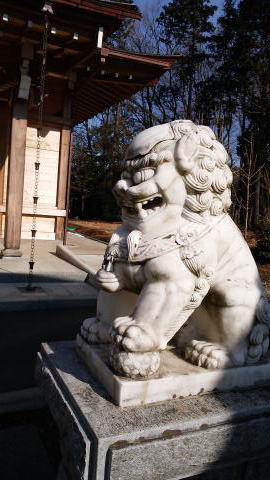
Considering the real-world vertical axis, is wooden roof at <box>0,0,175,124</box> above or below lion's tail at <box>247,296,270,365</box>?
above

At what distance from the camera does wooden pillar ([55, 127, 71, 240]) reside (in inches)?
364

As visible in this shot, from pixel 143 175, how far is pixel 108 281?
49cm

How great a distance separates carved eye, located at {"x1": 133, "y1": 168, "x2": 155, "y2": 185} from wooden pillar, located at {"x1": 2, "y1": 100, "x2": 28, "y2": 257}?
575 centimetres

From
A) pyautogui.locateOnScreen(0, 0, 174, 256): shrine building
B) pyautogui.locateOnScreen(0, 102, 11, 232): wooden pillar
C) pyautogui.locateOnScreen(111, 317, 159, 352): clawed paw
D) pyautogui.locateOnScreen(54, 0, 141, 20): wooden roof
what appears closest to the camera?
pyautogui.locateOnScreen(111, 317, 159, 352): clawed paw

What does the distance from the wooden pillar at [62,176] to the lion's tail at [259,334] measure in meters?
8.03

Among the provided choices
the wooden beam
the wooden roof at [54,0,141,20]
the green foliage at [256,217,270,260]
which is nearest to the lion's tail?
the wooden roof at [54,0,141,20]

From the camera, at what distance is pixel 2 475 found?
1709 mm

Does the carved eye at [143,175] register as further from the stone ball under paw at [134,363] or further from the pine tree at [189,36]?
the pine tree at [189,36]

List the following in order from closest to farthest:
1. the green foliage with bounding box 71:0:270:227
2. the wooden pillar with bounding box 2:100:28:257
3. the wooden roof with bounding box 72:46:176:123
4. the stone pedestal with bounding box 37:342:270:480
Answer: the stone pedestal with bounding box 37:342:270:480
the wooden pillar with bounding box 2:100:28:257
the wooden roof with bounding box 72:46:176:123
the green foliage with bounding box 71:0:270:227

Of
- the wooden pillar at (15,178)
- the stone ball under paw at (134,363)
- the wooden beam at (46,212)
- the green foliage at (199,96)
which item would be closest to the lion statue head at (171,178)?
the stone ball under paw at (134,363)

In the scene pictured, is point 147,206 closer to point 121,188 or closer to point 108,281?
point 121,188

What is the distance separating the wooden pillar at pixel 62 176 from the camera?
9250 mm

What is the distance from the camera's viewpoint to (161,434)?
1.37 m

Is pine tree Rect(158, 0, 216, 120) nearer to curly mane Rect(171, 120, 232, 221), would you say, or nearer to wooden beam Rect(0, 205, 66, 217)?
wooden beam Rect(0, 205, 66, 217)
